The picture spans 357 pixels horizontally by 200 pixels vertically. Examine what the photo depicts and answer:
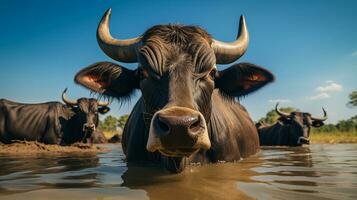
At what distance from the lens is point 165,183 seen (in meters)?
2.64

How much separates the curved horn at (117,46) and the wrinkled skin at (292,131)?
10.1 metres

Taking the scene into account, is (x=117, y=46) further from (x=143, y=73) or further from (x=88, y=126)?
(x=88, y=126)

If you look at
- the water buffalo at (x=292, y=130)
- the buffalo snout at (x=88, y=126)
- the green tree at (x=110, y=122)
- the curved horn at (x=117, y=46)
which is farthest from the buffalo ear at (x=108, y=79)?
the green tree at (x=110, y=122)

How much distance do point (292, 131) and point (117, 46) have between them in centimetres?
1089

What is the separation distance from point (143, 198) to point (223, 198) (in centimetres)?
52

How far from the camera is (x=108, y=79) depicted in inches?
160

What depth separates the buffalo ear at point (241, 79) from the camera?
411 centimetres

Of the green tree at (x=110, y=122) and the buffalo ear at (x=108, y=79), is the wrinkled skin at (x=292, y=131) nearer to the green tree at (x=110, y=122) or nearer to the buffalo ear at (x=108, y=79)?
the buffalo ear at (x=108, y=79)

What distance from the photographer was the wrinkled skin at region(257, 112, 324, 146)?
42.4 feet

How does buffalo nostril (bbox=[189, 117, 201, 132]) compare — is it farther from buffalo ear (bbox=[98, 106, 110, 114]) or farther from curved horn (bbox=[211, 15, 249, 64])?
buffalo ear (bbox=[98, 106, 110, 114])

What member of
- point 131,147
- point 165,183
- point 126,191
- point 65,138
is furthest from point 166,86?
point 65,138

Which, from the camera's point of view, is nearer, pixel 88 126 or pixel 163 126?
pixel 163 126

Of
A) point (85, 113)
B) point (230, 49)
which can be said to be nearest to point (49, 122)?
point (85, 113)

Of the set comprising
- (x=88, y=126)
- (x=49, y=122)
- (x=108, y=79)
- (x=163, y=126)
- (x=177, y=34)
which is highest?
(x=177, y=34)
